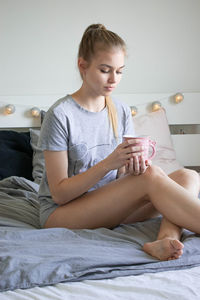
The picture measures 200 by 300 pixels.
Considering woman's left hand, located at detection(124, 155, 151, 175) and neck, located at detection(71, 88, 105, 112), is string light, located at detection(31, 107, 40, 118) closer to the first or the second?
neck, located at detection(71, 88, 105, 112)

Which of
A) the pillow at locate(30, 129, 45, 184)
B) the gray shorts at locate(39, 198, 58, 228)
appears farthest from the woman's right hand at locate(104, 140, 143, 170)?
the pillow at locate(30, 129, 45, 184)

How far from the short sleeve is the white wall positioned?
1.39m

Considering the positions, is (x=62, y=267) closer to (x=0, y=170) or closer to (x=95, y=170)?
(x=95, y=170)

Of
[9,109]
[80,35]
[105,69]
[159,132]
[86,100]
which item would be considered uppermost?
[80,35]

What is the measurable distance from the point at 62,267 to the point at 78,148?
20.0 inches

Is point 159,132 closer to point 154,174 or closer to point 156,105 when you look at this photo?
point 156,105

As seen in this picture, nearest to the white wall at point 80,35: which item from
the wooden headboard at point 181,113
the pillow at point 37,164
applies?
the wooden headboard at point 181,113

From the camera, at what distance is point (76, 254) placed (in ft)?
3.63

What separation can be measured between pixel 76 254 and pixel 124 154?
340 mm

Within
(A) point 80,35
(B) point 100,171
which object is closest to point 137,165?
(B) point 100,171

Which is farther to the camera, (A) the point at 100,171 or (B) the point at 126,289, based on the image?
(A) the point at 100,171

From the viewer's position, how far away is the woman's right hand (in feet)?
4.08

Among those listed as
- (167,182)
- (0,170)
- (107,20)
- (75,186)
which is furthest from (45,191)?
(107,20)

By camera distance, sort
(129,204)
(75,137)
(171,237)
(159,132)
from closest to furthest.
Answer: (171,237)
(129,204)
(75,137)
(159,132)
